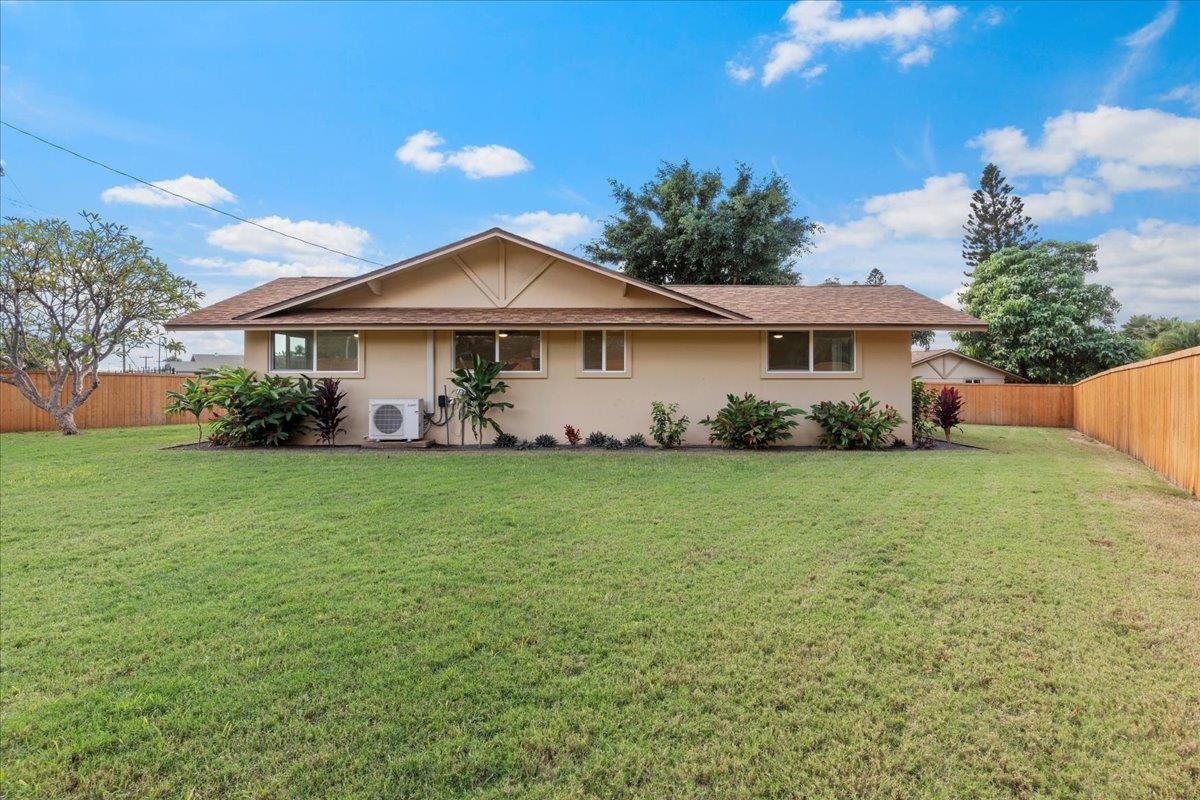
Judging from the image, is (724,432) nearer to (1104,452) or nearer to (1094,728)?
(1104,452)

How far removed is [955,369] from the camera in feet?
85.1

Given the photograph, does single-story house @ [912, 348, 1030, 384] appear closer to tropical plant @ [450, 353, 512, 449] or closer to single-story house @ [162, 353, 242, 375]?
tropical plant @ [450, 353, 512, 449]

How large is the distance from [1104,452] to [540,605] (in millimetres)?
12869

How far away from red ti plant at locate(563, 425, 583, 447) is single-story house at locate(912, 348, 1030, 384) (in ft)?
67.2

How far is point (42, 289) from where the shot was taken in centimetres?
1426

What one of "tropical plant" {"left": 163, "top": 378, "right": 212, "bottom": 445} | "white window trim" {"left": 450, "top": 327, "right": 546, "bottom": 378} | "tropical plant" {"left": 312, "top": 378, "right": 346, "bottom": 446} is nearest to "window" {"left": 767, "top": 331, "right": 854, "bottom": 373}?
"white window trim" {"left": 450, "top": 327, "right": 546, "bottom": 378}

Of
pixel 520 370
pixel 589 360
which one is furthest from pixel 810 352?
pixel 520 370

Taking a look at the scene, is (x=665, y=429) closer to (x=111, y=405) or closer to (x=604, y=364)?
(x=604, y=364)

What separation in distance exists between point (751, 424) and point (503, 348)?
5.11 m

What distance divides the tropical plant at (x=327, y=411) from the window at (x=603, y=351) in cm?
493

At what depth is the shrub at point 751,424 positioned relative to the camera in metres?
10.3

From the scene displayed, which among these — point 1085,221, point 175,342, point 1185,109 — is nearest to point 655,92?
point 1185,109

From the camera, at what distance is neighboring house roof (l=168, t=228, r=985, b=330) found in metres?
10.4

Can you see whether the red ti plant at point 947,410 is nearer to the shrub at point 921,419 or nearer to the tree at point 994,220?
the shrub at point 921,419
